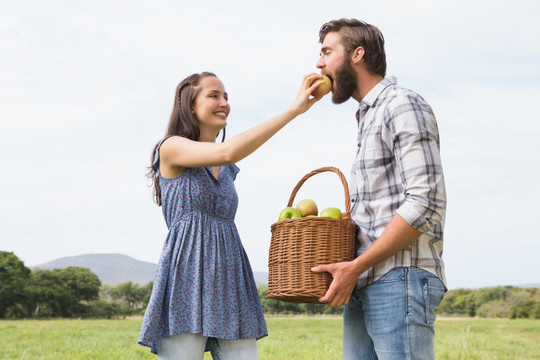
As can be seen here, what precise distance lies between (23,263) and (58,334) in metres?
22.2

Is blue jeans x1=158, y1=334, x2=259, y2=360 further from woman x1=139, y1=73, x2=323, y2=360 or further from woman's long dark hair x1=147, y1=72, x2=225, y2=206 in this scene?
woman's long dark hair x1=147, y1=72, x2=225, y2=206

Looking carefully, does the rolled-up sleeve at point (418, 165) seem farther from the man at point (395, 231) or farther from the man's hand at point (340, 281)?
the man's hand at point (340, 281)

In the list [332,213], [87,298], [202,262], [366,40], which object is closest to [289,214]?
[332,213]

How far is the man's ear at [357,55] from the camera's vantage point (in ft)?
10.7

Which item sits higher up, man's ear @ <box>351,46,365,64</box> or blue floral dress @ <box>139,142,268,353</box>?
man's ear @ <box>351,46,365,64</box>

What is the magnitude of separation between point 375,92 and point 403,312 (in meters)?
1.24

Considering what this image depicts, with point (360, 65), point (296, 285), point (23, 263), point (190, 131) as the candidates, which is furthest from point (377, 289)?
point (23, 263)

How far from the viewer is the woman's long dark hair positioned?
12.2ft

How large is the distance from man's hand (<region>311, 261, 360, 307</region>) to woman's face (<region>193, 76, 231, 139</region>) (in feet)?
4.52

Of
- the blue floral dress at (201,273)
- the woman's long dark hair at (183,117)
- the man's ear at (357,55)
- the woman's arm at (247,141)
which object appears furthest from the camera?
the woman's long dark hair at (183,117)

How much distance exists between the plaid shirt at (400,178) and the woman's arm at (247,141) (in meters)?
0.37

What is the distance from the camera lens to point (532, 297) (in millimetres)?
26297

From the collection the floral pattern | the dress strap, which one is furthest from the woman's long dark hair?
the floral pattern

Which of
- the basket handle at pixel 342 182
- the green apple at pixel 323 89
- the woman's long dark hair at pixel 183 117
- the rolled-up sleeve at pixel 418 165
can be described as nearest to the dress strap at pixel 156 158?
the woman's long dark hair at pixel 183 117
